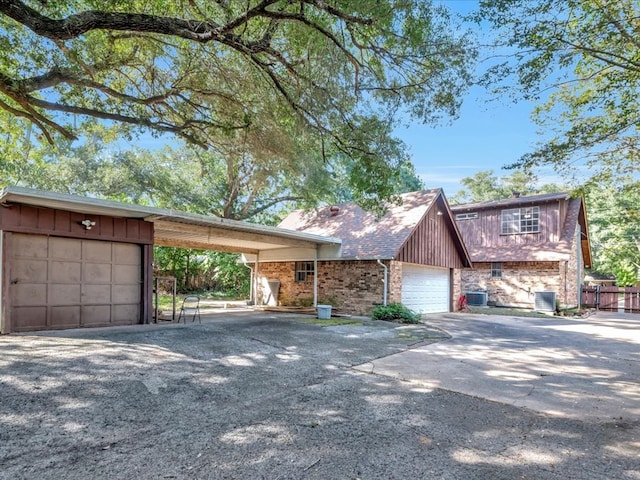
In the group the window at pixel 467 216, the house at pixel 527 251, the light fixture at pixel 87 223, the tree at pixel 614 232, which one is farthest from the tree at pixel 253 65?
the tree at pixel 614 232

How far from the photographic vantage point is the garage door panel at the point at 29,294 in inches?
290

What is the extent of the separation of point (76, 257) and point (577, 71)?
35.8ft

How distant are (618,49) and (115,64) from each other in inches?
382

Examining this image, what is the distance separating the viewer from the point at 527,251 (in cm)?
1727

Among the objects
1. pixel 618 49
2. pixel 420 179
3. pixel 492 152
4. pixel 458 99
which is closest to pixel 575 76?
pixel 618 49

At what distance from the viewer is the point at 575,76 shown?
6883 mm

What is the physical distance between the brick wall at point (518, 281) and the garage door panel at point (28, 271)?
17.6 m

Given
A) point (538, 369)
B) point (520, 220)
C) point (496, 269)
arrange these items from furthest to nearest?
point (520, 220) → point (496, 269) → point (538, 369)

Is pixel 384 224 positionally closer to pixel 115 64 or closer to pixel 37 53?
pixel 115 64

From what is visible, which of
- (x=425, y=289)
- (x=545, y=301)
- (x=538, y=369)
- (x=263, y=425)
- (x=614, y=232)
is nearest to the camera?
(x=263, y=425)

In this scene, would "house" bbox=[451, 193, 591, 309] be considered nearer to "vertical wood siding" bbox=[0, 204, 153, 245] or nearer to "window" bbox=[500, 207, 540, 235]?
"window" bbox=[500, 207, 540, 235]

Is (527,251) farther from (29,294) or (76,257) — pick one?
(29,294)

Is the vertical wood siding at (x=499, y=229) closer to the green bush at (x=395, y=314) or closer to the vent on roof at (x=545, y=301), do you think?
the vent on roof at (x=545, y=301)

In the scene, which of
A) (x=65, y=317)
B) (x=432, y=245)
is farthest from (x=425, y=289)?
(x=65, y=317)
